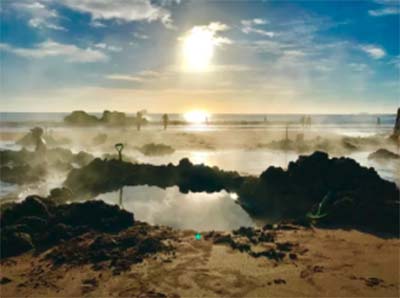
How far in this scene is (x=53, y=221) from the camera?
12.7 meters

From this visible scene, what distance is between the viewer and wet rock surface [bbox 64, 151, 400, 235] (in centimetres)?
1377

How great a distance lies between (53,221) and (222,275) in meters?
6.05

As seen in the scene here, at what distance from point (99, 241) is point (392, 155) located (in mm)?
27512

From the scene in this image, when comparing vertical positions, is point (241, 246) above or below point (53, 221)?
below

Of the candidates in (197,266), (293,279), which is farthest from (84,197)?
(293,279)

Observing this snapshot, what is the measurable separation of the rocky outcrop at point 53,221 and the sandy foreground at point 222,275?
0.93 m

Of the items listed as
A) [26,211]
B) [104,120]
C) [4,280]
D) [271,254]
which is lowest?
[4,280]

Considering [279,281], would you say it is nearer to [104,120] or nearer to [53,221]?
[53,221]

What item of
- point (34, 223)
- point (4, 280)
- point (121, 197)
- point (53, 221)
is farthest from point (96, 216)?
point (121, 197)

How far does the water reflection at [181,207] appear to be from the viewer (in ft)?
46.5

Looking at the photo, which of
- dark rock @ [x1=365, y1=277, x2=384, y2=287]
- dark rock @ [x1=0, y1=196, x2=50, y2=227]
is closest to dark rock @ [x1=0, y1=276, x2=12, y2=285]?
dark rock @ [x1=0, y1=196, x2=50, y2=227]

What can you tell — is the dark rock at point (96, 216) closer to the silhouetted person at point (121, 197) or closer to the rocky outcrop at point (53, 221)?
the rocky outcrop at point (53, 221)

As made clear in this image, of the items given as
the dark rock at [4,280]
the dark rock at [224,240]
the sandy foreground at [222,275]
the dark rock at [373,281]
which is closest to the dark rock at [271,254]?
the sandy foreground at [222,275]

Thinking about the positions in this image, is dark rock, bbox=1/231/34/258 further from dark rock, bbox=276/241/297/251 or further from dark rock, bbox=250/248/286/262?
dark rock, bbox=276/241/297/251
